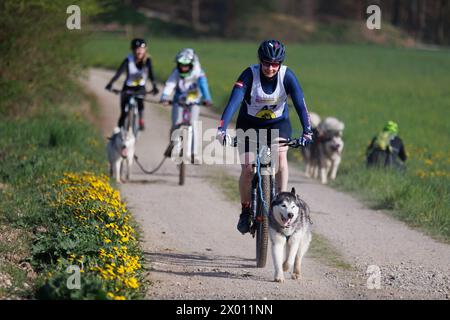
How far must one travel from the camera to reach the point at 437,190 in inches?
531

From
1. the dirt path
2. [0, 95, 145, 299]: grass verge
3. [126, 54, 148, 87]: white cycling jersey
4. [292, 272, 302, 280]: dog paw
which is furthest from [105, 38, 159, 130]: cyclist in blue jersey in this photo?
[292, 272, 302, 280]: dog paw

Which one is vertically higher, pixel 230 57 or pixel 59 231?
pixel 230 57

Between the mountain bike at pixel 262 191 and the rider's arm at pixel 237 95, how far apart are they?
0.35 metres

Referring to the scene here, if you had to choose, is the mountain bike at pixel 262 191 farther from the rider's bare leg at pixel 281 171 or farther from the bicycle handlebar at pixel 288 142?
the rider's bare leg at pixel 281 171

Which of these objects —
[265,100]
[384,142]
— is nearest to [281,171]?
[265,100]

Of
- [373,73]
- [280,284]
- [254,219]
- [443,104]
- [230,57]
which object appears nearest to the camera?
[280,284]

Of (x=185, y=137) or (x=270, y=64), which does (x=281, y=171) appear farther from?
(x=185, y=137)

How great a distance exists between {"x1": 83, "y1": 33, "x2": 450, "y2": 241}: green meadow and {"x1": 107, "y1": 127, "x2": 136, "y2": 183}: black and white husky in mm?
3522

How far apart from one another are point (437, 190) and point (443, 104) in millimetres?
20600

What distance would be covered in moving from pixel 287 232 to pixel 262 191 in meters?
0.74

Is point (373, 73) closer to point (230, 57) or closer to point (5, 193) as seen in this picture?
point (230, 57)

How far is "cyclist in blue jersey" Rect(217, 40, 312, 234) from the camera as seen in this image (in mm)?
8406

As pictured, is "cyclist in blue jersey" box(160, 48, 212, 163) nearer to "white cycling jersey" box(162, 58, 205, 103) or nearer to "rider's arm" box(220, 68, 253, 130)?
"white cycling jersey" box(162, 58, 205, 103)
